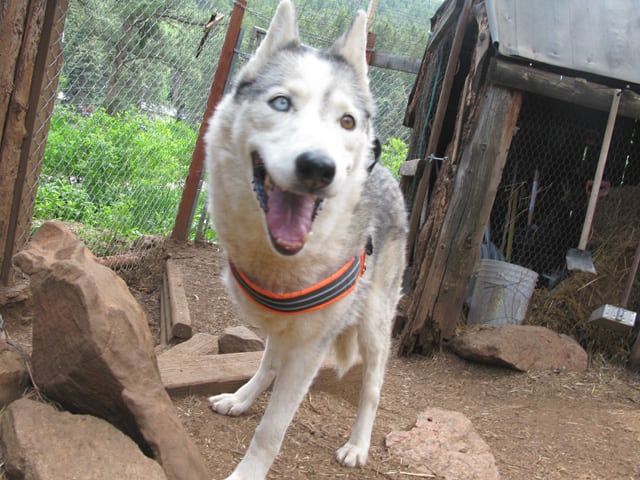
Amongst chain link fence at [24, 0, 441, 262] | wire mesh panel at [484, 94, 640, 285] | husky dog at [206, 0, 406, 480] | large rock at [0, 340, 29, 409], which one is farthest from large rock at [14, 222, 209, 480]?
wire mesh panel at [484, 94, 640, 285]

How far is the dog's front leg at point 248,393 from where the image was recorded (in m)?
2.79

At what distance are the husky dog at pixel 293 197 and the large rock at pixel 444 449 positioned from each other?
403 mm

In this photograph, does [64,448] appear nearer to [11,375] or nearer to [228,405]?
[11,375]

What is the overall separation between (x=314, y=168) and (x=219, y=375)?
168 cm

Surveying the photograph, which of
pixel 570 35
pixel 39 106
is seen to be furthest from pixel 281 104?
pixel 570 35

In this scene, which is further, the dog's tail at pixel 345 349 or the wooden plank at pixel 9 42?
the wooden plank at pixel 9 42

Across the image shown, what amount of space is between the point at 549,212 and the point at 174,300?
15.0 feet

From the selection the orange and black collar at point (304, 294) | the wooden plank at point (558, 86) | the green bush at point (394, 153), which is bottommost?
the orange and black collar at point (304, 294)

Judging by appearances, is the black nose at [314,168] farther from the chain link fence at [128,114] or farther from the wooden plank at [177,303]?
the chain link fence at [128,114]

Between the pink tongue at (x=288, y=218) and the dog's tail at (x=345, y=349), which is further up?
the pink tongue at (x=288, y=218)

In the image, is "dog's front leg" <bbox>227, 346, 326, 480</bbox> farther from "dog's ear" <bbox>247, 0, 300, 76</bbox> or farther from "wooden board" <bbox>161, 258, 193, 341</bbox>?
"wooden board" <bbox>161, 258, 193, 341</bbox>

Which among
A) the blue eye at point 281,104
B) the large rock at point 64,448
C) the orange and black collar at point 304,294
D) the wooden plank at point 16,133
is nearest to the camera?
the large rock at point 64,448

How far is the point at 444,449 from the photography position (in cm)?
288

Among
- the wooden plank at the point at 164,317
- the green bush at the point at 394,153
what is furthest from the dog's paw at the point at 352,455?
the green bush at the point at 394,153
